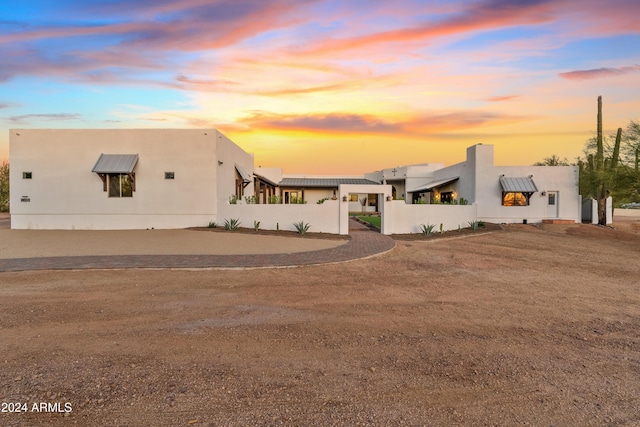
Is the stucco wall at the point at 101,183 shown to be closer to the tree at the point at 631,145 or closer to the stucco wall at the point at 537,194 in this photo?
the stucco wall at the point at 537,194

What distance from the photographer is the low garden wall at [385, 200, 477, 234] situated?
18.1 meters

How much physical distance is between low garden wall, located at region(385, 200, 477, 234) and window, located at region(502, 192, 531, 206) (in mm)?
4392

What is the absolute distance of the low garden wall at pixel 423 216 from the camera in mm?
18078

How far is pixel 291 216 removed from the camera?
57.1ft

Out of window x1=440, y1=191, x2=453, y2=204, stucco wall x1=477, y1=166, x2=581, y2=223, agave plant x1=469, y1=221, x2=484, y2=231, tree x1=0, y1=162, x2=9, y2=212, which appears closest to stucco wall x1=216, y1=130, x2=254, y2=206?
agave plant x1=469, y1=221, x2=484, y2=231

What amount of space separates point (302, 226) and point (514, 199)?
15.0 metres

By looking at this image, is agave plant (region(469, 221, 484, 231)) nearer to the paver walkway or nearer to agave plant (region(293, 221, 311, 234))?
agave plant (region(293, 221, 311, 234))

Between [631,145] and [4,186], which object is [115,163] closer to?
[4,186]

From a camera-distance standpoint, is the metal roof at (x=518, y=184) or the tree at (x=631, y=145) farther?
the metal roof at (x=518, y=184)

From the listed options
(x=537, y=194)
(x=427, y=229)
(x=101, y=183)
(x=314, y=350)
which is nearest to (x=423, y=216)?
(x=427, y=229)

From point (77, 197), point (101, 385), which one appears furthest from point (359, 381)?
point (77, 197)

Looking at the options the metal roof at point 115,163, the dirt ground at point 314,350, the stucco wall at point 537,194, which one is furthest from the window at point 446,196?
the metal roof at point 115,163

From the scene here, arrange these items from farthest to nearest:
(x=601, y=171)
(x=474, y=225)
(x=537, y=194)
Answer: (x=537, y=194)
(x=601, y=171)
(x=474, y=225)

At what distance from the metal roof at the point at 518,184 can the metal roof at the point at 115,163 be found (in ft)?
70.7
